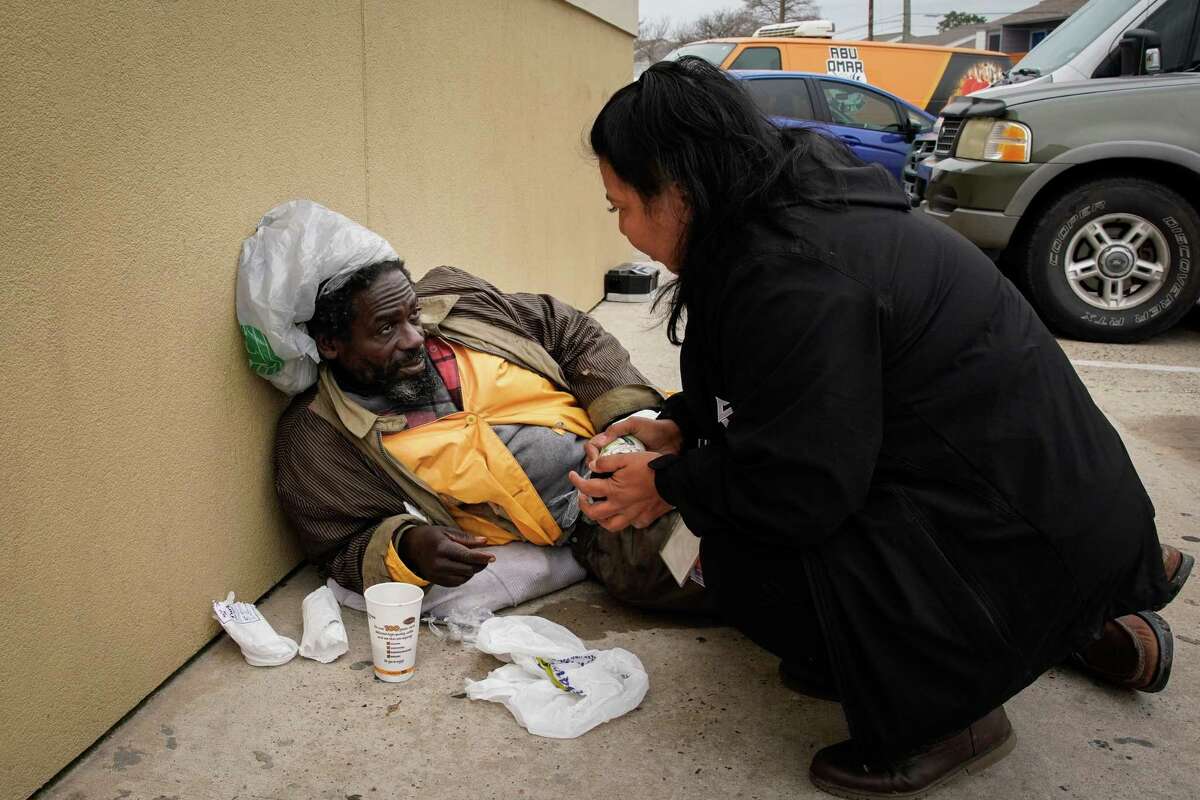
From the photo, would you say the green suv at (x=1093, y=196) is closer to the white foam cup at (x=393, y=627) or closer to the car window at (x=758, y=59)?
the white foam cup at (x=393, y=627)

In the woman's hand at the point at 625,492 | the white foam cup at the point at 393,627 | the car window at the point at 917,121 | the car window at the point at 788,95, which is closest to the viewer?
the woman's hand at the point at 625,492

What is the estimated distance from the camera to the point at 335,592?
2.91 m

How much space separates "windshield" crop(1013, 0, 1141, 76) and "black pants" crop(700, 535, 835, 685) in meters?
5.79

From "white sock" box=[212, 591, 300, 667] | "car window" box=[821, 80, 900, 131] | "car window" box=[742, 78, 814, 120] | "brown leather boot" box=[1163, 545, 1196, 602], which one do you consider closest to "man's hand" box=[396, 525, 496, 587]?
"white sock" box=[212, 591, 300, 667]

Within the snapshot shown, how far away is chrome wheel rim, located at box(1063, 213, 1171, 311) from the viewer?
20.2 feet

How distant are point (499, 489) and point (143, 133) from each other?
125 centimetres

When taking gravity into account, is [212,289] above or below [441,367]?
above

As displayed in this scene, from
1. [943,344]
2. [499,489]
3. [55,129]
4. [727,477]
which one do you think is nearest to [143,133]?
[55,129]

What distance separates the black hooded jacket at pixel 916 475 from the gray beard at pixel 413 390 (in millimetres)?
1100

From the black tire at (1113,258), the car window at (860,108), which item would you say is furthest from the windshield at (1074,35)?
the car window at (860,108)

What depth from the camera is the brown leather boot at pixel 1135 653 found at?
241 centimetres

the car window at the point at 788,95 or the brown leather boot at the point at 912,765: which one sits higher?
the car window at the point at 788,95

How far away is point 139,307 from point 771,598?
151 cm

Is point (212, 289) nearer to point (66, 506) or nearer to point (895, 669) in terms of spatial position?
point (66, 506)
